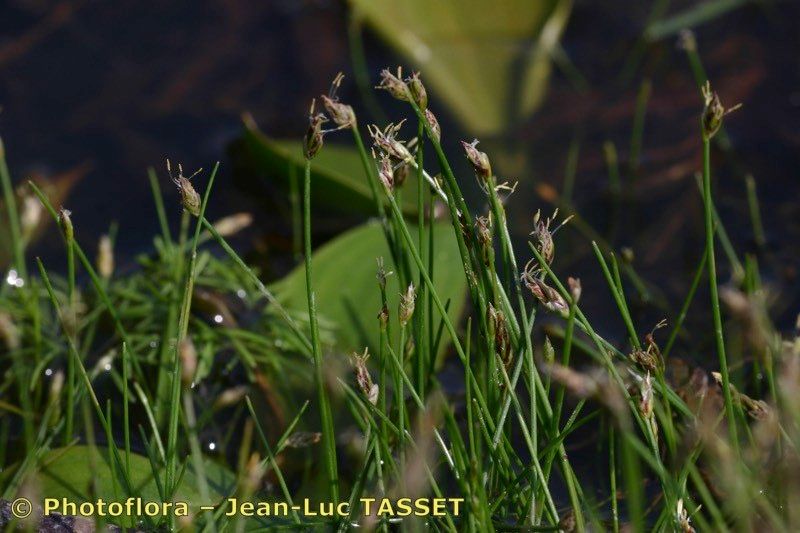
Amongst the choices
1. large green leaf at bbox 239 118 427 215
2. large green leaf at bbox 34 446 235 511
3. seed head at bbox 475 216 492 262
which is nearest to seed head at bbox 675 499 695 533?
seed head at bbox 475 216 492 262

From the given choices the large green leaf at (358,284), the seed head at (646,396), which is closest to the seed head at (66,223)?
the seed head at (646,396)

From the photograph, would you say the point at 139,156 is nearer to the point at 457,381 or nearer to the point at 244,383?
the point at 244,383

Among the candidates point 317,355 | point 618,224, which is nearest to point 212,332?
point 317,355

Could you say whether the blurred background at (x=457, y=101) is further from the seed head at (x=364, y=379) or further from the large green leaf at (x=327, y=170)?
the seed head at (x=364, y=379)

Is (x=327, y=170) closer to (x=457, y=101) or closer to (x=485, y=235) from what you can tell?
(x=457, y=101)

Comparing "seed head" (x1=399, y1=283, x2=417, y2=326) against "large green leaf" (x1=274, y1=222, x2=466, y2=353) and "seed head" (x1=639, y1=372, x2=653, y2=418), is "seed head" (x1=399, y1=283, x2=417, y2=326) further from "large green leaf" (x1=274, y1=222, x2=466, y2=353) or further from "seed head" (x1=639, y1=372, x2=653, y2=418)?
"large green leaf" (x1=274, y1=222, x2=466, y2=353)

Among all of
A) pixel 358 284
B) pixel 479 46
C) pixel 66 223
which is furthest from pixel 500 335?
pixel 479 46

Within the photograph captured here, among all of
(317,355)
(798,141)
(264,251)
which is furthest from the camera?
(798,141)
